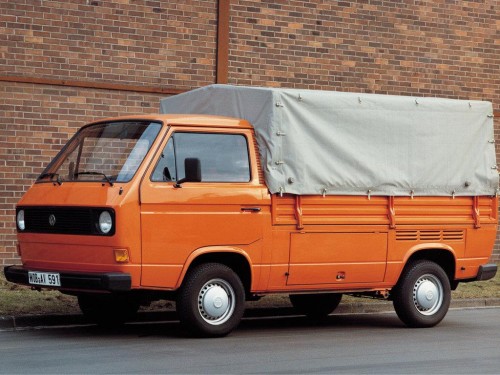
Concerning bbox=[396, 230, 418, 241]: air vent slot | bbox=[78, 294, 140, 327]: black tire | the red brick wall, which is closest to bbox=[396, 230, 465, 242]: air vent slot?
bbox=[396, 230, 418, 241]: air vent slot

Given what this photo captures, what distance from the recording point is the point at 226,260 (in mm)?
11484

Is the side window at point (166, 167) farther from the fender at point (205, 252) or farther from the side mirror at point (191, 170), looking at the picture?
the fender at point (205, 252)

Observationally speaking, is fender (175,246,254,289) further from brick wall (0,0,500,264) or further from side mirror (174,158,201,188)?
brick wall (0,0,500,264)

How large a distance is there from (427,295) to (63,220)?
13.7 ft

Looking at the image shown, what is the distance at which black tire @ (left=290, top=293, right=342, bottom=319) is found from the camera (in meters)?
13.6

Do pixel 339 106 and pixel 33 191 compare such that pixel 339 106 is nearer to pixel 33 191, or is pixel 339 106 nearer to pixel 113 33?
pixel 33 191

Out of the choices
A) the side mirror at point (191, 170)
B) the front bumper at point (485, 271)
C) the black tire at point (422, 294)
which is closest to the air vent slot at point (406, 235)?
the black tire at point (422, 294)

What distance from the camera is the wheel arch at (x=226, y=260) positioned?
36.2 ft

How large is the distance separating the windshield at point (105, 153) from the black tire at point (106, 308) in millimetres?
1348

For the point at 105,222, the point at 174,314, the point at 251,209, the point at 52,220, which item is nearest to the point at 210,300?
the point at 251,209

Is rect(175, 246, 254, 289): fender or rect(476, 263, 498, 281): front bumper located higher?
rect(175, 246, 254, 289): fender

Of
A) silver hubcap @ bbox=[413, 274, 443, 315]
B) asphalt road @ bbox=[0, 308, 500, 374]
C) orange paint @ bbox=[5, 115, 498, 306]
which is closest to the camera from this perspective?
asphalt road @ bbox=[0, 308, 500, 374]

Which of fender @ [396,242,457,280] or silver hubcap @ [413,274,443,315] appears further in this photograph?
silver hubcap @ [413,274,443,315]

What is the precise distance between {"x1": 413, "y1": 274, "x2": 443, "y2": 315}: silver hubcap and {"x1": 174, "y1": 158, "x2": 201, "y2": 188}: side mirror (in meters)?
3.07
